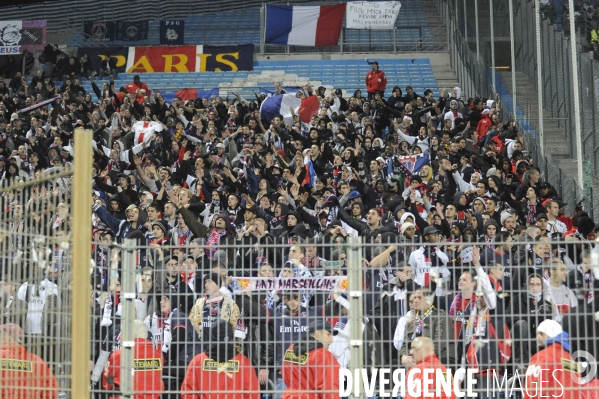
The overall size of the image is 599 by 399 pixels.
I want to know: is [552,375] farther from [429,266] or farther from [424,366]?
[429,266]

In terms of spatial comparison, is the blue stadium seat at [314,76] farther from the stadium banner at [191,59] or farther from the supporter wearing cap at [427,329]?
the supporter wearing cap at [427,329]

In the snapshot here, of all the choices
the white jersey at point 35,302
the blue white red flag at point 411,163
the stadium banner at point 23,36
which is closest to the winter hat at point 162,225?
the blue white red flag at point 411,163

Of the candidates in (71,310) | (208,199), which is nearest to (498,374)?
(71,310)

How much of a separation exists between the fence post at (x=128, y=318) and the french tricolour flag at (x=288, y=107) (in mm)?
16930

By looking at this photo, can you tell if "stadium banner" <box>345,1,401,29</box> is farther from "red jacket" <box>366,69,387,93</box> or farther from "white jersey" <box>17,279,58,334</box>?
"white jersey" <box>17,279,58,334</box>

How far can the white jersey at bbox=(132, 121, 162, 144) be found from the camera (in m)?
23.6

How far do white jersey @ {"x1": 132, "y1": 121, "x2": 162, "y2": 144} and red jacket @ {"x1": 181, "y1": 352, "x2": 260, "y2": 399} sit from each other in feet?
49.1

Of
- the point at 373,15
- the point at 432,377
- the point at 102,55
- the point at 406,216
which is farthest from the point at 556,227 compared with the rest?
the point at 102,55

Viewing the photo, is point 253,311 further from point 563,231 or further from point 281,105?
point 281,105

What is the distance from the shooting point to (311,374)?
873cm

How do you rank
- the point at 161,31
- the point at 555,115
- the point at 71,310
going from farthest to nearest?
the point at 161,31, the point at 555,115, the point at 71,310

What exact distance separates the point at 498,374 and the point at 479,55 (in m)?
23.1

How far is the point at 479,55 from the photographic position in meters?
30.7

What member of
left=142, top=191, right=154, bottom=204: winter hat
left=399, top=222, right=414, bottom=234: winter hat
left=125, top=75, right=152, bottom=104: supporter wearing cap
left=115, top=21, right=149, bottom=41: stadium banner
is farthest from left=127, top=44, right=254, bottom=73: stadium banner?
left=399, top=222, right=414, bottom=234: winter hat
